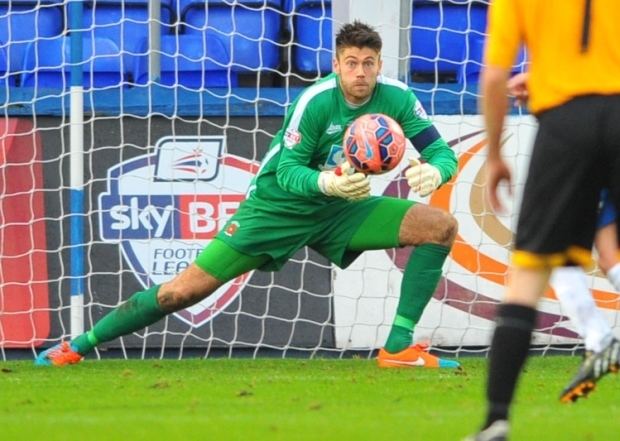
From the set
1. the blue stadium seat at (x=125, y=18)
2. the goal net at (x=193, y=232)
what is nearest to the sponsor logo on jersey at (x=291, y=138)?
the goal net at (x=193, y=232)

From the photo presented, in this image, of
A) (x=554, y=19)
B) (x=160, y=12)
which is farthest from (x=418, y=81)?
(x=554, y=19)

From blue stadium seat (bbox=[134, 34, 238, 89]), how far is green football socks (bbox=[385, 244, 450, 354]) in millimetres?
2359

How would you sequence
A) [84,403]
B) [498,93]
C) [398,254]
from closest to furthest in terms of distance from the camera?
[498,93] → [84,403] → [398,254]

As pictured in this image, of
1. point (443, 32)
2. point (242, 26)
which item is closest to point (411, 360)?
point (443, 32)

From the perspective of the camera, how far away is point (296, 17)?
9.90 metres

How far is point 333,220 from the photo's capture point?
25.0 ft

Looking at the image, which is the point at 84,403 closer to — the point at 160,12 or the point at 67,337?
the point at 67,337

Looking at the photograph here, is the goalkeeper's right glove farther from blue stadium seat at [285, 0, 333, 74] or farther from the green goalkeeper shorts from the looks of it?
blue stadium seat at [285, 0, 333, 74]

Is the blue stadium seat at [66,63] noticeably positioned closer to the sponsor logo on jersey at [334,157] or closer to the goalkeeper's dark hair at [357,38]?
the sponsor logo on jersey at [334,157]

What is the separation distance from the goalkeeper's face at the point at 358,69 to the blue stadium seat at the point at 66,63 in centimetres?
233

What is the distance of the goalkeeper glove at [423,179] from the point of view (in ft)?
23.5

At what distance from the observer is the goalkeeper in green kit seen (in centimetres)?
745

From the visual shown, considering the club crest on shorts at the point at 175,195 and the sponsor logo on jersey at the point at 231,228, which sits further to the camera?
the club crest on shorts at the point at 175,195

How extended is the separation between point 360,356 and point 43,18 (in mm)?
3274
